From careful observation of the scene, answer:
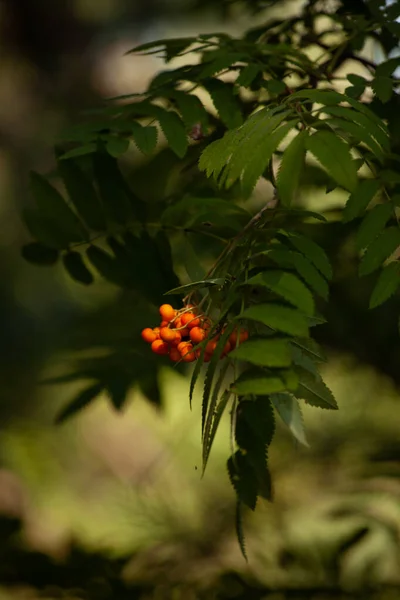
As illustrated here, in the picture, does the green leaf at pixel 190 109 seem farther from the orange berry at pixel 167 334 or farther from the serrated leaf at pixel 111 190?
the orange berry at pixel 167 334

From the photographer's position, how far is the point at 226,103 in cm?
73

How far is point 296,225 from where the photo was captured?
0.91m

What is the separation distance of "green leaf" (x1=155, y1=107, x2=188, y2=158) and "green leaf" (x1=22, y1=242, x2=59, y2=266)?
0.90ft

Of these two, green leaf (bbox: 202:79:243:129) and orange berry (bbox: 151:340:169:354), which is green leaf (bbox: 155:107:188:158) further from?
orange berry (bbox: 151:340:169:354)

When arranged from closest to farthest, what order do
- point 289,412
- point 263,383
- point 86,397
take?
1. point 263,383
2. point 289,412
3. point 86,397

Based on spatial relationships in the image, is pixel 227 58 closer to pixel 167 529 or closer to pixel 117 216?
pixel 117 216

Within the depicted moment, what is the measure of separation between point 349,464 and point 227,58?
2.80ft

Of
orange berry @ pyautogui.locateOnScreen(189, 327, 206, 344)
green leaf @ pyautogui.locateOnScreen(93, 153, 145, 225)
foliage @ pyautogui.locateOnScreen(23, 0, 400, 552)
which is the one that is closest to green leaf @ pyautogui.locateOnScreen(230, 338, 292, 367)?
foliage @ pyautogui.locateOnScreen(23, 0, 400, 552)

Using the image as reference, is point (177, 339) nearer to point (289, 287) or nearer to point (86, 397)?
point (289, 287)

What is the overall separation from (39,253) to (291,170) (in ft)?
1.79

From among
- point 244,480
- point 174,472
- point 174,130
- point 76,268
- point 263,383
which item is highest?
point 174,130

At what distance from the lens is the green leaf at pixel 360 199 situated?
1.75ft

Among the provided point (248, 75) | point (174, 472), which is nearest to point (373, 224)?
point (248, 75)

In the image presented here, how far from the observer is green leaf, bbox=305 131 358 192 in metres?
0.43
